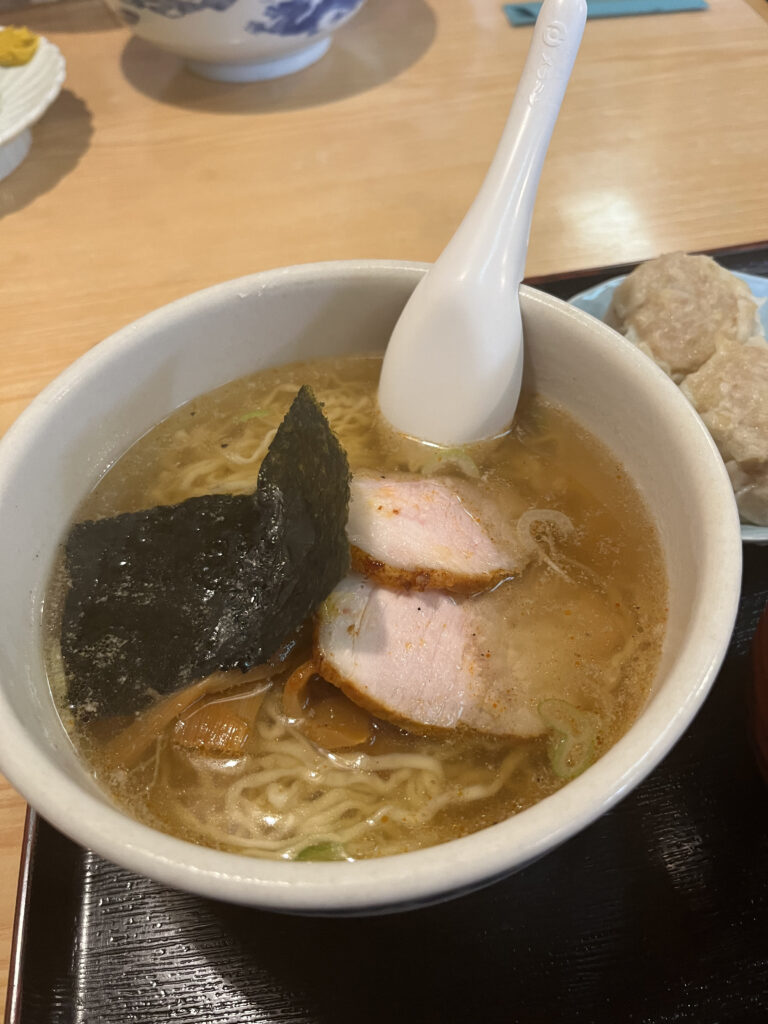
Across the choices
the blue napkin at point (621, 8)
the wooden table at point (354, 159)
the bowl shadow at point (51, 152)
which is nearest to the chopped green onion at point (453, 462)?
the wooden table at point (354, 159)

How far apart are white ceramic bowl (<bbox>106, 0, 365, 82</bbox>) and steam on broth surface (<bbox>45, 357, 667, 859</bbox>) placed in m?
1.22

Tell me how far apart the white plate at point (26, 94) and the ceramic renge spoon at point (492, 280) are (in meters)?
1.19

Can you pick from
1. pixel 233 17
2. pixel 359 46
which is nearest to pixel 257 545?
pixel 233 17

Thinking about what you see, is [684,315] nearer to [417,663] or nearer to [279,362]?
[279,362]

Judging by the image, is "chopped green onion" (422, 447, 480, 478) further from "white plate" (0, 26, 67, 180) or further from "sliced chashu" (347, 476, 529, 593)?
"white plate" (0, 26, 67, 180)

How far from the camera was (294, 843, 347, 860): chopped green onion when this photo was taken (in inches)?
29.3

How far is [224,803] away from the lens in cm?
79

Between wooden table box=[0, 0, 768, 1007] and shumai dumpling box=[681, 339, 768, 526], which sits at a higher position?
wooden table box=[0, 0, 768, 1007]

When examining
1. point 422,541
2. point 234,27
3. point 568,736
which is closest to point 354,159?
point 234,27

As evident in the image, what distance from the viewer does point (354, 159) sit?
70.1 inches

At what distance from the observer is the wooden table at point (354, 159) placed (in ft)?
5.08

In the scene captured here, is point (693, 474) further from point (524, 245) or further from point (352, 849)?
point (352, 849)

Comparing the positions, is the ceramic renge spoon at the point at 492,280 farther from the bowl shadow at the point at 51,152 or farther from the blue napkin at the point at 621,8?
the blue napkin at the point at 621,8

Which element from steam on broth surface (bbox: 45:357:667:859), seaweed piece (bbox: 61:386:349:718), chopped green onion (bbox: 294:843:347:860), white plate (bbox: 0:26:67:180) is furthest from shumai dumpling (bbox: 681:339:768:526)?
white plate (bbox: 0:26:67:180)
